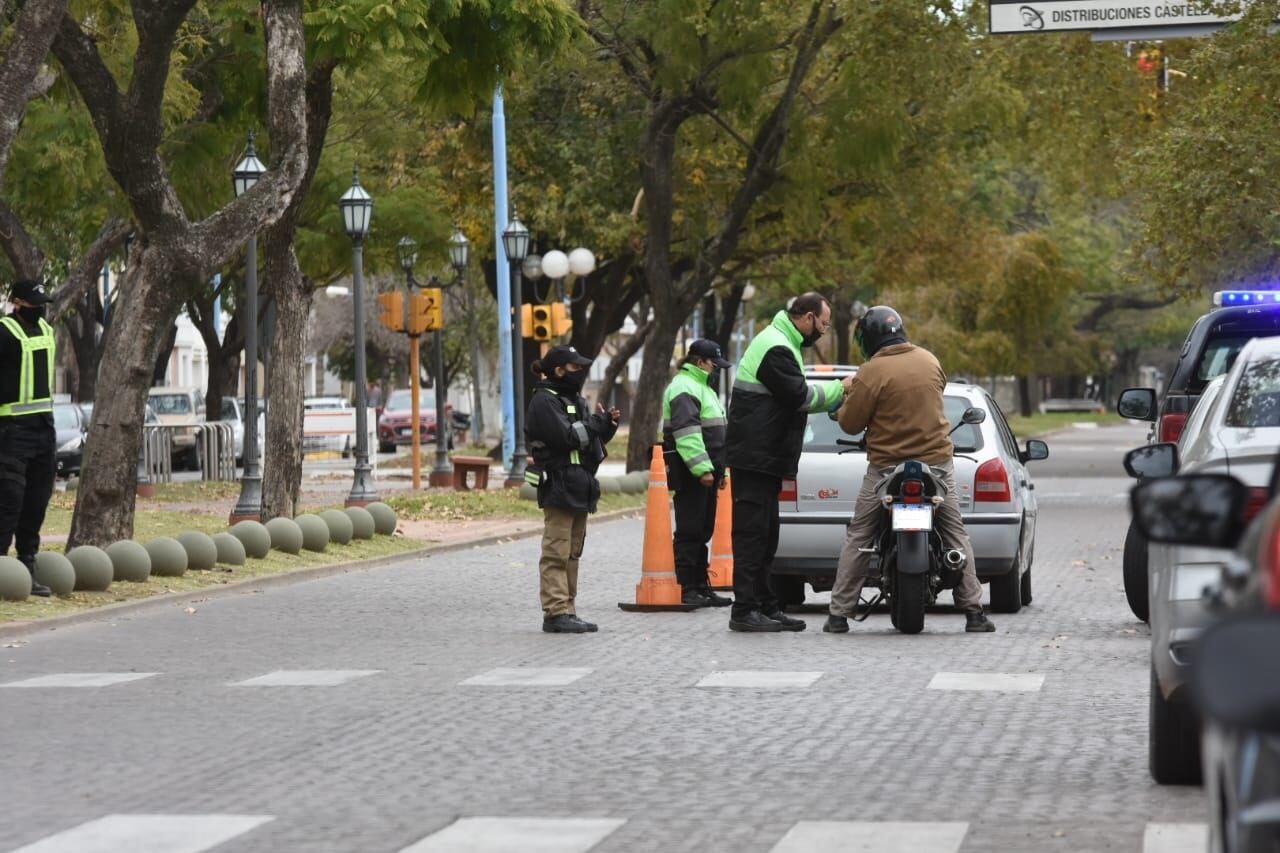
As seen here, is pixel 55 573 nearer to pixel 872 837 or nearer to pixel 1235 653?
pixel 872 837

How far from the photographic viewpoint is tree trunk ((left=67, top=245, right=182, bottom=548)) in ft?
60.8

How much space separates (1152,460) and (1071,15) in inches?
616

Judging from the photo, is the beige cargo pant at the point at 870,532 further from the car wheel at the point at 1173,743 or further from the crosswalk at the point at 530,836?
the crosswalk at the point at 530,836

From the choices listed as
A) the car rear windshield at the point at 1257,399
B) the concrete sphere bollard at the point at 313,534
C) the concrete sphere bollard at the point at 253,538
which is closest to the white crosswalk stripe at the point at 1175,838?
the car rear windshield at the point at 1257,399

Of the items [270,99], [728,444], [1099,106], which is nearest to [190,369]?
[1099,106]

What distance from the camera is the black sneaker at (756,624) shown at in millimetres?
14273

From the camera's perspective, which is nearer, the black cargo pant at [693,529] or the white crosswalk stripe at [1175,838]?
the white crosswalk stripe at [1175,838]

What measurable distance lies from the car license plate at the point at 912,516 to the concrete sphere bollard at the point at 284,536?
8.61 meters

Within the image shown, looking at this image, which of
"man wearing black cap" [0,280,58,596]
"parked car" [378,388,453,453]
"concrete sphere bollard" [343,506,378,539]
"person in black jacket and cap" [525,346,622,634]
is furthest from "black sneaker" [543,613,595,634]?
"parked car" [378,388,453,453]

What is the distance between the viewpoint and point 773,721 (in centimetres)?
1015

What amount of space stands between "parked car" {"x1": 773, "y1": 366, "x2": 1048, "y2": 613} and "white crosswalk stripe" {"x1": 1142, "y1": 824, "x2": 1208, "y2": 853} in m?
7.57

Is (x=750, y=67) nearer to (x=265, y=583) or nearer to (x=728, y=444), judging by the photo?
(x=265, y=583)

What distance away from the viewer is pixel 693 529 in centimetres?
1602

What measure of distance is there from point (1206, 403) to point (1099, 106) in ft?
91.2
